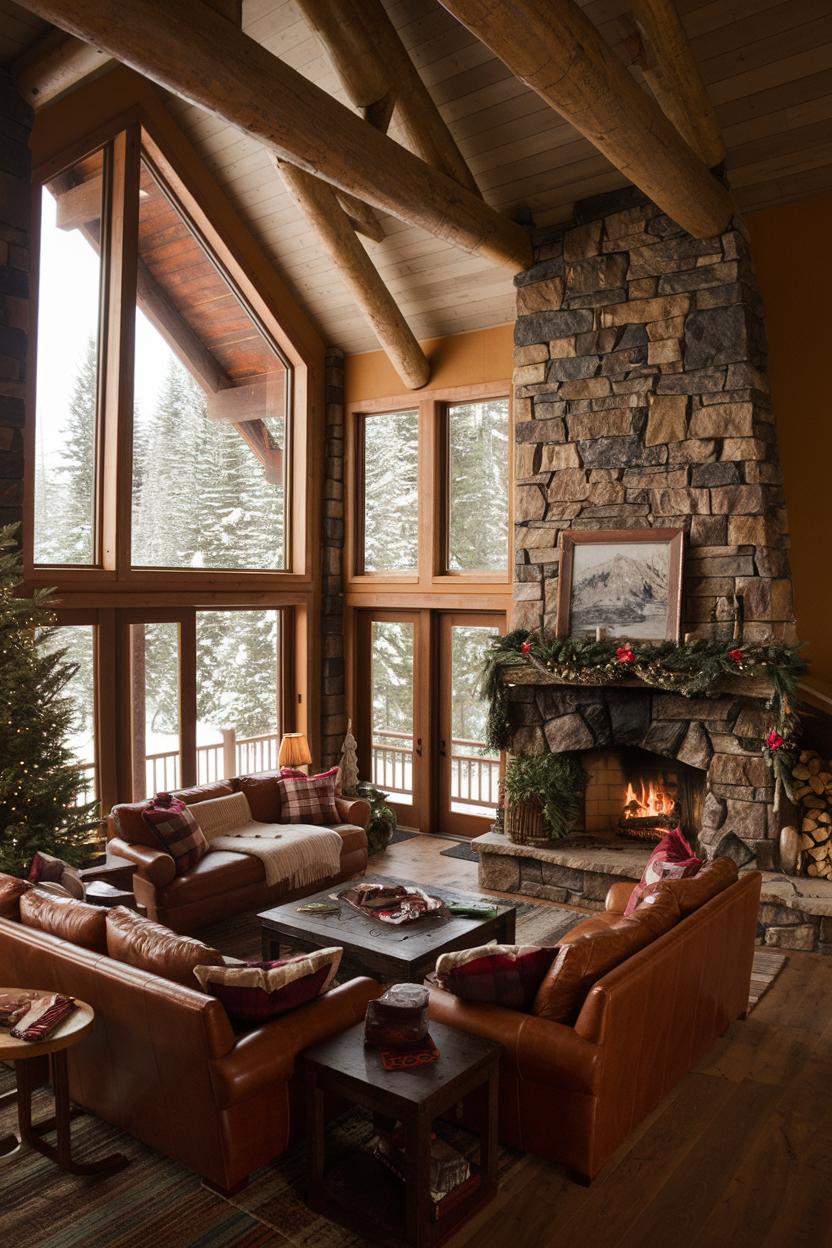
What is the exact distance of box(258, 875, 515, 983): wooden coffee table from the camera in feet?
15.2

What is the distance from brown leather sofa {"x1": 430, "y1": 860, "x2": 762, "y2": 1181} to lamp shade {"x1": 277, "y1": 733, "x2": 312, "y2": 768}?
4049 millimetres

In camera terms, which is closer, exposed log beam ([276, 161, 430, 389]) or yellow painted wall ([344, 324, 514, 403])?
exposed log beam ([276, 161, 430, 389])

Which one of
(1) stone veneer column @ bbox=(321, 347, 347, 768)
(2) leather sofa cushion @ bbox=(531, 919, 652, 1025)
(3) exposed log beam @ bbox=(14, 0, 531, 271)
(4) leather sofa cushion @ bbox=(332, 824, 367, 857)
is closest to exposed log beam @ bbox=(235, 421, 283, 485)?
(1) stone veneer column @ bbox=(321, 347, 347, 768)

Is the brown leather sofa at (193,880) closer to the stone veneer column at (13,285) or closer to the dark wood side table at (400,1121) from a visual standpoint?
the stone veneer column at (13,285)

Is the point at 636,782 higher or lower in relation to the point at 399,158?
lower

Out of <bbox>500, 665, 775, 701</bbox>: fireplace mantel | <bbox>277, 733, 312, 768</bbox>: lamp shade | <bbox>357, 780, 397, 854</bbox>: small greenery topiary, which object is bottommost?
<bbox>357, 780, 397, 854</bbox>: small greenery topiary

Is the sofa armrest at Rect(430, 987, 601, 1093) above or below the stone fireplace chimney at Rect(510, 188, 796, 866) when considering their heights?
below

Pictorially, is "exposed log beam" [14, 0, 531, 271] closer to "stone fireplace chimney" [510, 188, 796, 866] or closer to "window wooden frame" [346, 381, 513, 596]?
"stone fireplace chimney" [510, 188, 796, 866]

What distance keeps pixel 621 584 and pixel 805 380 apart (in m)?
1.92

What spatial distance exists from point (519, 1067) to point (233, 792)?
4063 millimetres

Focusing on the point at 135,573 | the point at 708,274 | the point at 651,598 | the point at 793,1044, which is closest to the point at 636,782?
the point at 651,598

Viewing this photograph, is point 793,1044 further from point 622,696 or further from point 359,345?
point 359,345

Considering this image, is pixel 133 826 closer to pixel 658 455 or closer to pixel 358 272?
pixel 658 455

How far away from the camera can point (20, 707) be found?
17.8 ft
